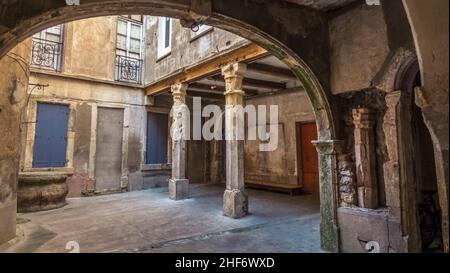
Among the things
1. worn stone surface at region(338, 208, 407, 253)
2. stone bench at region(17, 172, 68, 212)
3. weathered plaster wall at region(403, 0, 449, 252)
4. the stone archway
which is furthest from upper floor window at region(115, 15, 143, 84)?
weathered plaster wall at region(403, 0, 449, 252)

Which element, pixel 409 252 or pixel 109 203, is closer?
pixel 409 252

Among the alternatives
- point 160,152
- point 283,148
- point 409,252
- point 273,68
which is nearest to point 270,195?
point 283,148

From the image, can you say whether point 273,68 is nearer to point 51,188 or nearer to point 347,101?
point 347,101

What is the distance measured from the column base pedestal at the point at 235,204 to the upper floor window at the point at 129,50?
6270mm

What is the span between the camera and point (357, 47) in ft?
11.0

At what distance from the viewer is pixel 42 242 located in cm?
401

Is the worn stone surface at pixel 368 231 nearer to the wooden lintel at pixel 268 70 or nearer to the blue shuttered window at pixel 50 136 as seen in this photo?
the wooden lintel at pixel 268 70

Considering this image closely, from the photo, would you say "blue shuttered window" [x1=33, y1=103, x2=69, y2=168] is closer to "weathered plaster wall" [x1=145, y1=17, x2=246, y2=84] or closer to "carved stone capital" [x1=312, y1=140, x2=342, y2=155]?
"weathered plaster wall" [x1=145, y1=17, x2=246, y2=84]

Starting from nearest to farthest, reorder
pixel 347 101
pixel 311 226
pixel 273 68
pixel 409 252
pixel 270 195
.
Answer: pixel 409 252
pixel 347 101
pixel 311 226
pixel 273 68
pixel 270 195

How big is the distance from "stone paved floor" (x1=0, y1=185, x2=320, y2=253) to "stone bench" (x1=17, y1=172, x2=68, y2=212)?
1.24 ft

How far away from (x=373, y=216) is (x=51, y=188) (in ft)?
23.1

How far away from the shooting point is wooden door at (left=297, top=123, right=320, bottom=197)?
26.3 ft

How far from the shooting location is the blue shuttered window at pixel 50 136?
7641 mm

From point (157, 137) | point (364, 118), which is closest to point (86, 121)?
point (157, 137)
